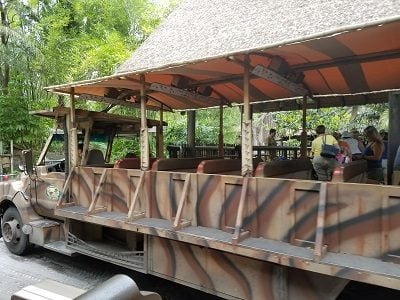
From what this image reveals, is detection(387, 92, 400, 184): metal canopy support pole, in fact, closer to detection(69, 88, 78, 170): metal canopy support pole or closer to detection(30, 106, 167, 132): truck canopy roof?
detection(30, 106, 167, 132): truck canopy roof

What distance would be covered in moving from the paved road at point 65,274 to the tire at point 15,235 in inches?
5.9

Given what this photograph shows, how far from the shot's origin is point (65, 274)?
223 inches

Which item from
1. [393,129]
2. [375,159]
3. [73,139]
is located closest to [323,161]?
[375,159]

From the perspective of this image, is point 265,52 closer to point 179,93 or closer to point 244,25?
point 244,25

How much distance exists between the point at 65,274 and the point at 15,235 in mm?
1442

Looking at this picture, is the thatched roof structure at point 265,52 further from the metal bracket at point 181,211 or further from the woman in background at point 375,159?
the metal bracket at point 181,211

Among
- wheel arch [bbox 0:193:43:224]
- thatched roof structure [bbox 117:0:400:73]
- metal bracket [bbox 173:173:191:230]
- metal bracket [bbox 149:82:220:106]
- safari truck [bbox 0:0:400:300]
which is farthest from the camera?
wheel arch [bbox 0:193:43:224]

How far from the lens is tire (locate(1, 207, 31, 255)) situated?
6.34m

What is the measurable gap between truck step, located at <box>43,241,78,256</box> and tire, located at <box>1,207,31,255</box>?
0.85 metres

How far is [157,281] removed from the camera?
18.0 feet

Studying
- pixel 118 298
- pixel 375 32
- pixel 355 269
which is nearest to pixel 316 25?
pixel 375 32

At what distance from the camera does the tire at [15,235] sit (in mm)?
6336

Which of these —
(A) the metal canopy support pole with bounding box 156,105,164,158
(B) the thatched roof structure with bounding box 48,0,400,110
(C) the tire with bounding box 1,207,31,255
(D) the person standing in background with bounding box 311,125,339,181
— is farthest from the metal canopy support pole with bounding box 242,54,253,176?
(C) the tire with bounding box 1,207,31,255

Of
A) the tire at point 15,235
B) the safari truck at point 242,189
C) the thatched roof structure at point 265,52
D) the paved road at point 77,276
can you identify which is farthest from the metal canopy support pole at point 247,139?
the tire at point 15,235
